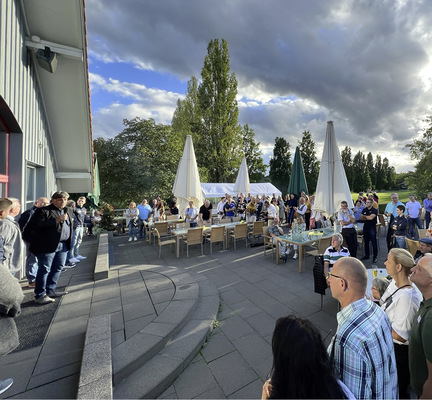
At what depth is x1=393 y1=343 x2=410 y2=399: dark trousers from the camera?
204 centimetres

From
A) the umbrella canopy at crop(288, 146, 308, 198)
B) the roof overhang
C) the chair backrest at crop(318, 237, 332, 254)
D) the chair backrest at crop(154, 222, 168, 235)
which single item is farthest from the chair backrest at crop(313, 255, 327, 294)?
the umbrella canopy at crop(288, 146, 308, 198)

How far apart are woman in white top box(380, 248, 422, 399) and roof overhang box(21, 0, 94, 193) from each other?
6.68m

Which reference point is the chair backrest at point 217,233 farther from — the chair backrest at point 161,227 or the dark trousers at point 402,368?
the dark trousers at point 402,368

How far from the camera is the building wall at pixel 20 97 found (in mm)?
3812

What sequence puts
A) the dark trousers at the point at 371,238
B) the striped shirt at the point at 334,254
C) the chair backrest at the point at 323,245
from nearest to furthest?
the striped shirt at the point at 334,254, the chair backrest at the point at 323,245, the dark trousers at the point at 371,238

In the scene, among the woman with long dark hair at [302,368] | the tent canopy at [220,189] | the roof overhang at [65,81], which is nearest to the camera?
the woman with long dark hair at [302,368]

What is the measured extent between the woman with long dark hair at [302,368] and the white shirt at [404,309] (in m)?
1.40

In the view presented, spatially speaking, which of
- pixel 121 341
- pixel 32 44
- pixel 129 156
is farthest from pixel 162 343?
pixel 129 156

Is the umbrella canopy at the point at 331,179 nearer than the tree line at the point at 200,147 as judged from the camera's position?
Yes

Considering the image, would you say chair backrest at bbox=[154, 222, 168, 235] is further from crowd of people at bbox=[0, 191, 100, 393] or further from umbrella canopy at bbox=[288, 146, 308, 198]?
umbrella canopy at bbox=[288, 146, 308, 198]

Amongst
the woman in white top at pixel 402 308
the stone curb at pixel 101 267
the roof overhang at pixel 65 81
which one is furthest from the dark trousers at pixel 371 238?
the roof overhang at pixel 65 81

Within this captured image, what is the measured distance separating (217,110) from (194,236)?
23.8 meters

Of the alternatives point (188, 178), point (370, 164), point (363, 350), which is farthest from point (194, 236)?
point (370, 164)

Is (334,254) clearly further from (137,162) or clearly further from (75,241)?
(137,162)
